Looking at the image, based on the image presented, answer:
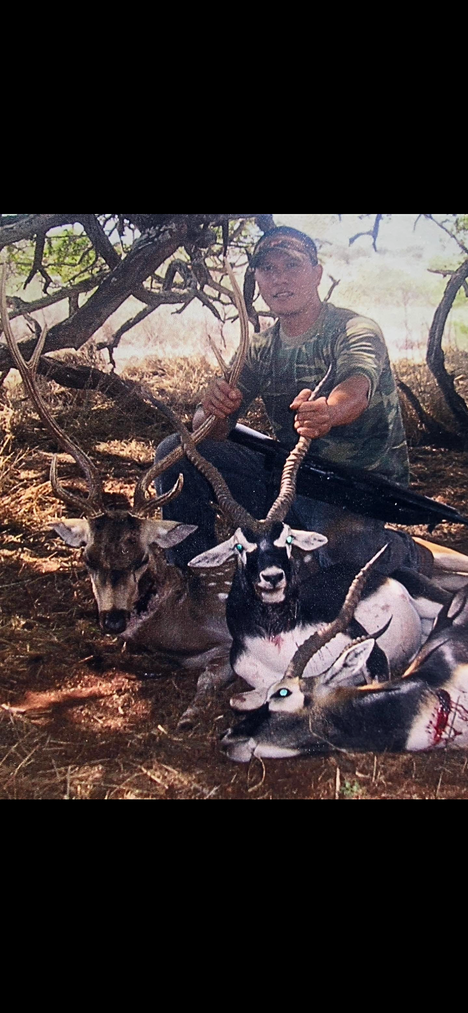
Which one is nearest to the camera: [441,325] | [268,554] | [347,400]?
[268,554]

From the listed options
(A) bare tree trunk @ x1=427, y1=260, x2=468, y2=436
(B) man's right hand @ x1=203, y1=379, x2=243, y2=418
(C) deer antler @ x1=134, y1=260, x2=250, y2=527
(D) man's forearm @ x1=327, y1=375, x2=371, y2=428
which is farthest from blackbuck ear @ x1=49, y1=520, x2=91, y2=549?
(A) bare tree trunk @ x1=427, y1=260, x2=468, y2=436

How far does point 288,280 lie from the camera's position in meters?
2.84

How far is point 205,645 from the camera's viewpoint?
2.79m

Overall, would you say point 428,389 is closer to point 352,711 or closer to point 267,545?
point 267,545

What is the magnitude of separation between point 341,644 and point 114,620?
881mm

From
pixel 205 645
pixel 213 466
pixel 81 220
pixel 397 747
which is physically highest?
pixel 81 220

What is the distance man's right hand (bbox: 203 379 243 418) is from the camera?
9.29ft

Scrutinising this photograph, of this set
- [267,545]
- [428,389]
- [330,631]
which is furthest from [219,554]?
[428,389]

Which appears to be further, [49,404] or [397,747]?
[49,404]

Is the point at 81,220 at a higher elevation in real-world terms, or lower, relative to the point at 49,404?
higher

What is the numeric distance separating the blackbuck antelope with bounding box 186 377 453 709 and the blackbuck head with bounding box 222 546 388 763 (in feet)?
0.07
